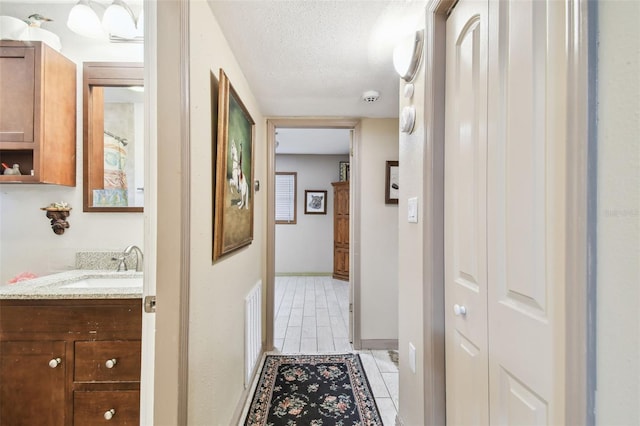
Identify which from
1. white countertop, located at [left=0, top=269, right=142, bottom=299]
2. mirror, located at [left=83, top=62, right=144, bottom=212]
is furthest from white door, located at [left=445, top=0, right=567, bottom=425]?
mirror, located at [left=83, top=62, right=144, bottom=212]

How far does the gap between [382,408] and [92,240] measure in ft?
7.08

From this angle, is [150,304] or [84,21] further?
[84,21]

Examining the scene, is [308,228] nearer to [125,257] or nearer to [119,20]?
[125,257]

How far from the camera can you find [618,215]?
0.47m

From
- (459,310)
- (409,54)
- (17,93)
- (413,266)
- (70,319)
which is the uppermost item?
(409,54)

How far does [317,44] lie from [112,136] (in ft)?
4.64

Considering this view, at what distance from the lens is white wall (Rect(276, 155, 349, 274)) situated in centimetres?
556

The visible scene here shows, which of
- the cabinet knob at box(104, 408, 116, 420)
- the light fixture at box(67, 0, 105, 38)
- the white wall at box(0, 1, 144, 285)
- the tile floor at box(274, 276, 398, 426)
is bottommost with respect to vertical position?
the tile floor at box(274, 276, 398, 426)

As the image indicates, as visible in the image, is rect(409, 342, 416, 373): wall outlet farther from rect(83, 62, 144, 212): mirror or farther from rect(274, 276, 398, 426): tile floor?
rect(83, 62, 144, 212): mirror

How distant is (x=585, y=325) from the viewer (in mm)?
506

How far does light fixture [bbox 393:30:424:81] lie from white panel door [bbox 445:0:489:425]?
15 cm

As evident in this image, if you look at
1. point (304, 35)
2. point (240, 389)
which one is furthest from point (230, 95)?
point (240, 389)

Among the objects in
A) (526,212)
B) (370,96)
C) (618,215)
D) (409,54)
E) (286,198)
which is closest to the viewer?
(618,215)

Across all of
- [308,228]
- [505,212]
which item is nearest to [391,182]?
[505,212]
